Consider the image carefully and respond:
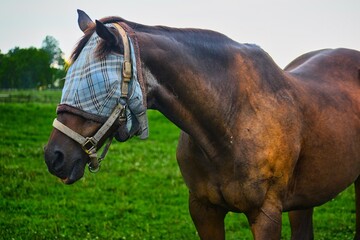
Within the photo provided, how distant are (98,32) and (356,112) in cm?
288

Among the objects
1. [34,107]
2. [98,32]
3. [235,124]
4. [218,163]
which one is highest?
[98,32]

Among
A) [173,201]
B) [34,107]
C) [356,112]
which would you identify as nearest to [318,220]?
[173,201]

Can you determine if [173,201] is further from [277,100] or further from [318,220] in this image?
[277,100]

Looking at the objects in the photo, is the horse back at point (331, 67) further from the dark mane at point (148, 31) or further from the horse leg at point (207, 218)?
the horse leg at point (207, 218)

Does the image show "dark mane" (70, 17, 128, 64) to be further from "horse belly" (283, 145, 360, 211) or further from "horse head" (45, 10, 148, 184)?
"horse belly" (283, 145, 360, 211)

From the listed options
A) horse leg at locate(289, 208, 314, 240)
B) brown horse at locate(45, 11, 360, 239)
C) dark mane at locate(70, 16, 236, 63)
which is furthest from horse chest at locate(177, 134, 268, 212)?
horse leg at locate(289, 208, 314, 240)

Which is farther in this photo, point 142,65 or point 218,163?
point 218,163

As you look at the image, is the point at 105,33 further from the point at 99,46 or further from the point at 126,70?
the point at 126,70

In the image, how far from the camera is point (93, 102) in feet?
10.0

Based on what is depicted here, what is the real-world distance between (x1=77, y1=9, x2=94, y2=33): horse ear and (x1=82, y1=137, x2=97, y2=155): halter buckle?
32.2 inches

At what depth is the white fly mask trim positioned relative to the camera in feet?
10.0

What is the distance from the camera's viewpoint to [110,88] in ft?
10.2

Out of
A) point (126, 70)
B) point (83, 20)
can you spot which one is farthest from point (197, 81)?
point (83, 20)

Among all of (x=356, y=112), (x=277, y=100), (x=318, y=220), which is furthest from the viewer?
(x=318, y=220)
